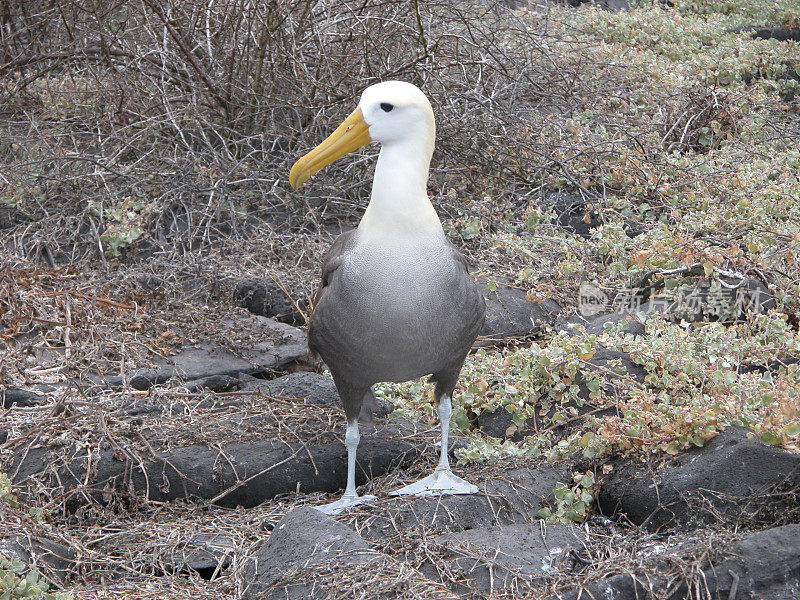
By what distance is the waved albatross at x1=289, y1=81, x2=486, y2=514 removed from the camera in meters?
2.81

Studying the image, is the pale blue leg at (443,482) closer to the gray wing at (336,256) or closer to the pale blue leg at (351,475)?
the pale blue leg at (351,475)

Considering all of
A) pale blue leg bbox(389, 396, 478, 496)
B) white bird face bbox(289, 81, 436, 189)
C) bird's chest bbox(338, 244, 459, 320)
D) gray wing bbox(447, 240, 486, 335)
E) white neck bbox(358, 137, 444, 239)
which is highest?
white bird face bbox(289, 81, 436, 189)

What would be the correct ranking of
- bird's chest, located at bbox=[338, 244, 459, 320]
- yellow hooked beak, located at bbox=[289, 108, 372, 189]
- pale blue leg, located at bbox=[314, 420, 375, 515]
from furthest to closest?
pale blue leg, located at bbox=[314, 420, 375, 515], yellow hooked beak, located at bbox=[289, 108, 372, 189], bird's chest, located at bbox=[338, 244, 459, 320]

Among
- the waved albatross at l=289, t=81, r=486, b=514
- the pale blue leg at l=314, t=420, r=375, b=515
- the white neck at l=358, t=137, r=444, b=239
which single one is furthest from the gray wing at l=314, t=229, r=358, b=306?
the pale blue leg at l=314, t=420, r=375, b=515

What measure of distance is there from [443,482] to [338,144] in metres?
1.10

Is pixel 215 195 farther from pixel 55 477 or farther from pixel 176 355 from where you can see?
pixel 55 477

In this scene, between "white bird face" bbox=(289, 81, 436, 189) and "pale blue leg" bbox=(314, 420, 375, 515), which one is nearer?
"white bird face" bbox=(289, 81, 436, 189)

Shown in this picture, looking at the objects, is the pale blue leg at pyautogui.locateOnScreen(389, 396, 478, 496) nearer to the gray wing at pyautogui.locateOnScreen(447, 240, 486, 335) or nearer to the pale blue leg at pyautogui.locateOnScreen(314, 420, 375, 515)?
the pale blue leg at pyautogui.locateOnScreen(314, 420, 375, 515)

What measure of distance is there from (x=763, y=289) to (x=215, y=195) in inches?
115

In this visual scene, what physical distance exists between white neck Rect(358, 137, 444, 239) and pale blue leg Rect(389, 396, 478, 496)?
651mm

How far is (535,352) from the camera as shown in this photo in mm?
3703

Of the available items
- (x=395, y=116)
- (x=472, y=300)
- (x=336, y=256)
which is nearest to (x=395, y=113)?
(x=395, y=116)

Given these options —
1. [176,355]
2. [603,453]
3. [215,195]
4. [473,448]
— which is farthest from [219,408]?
[215,195]

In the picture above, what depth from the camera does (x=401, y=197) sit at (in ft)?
9.19
